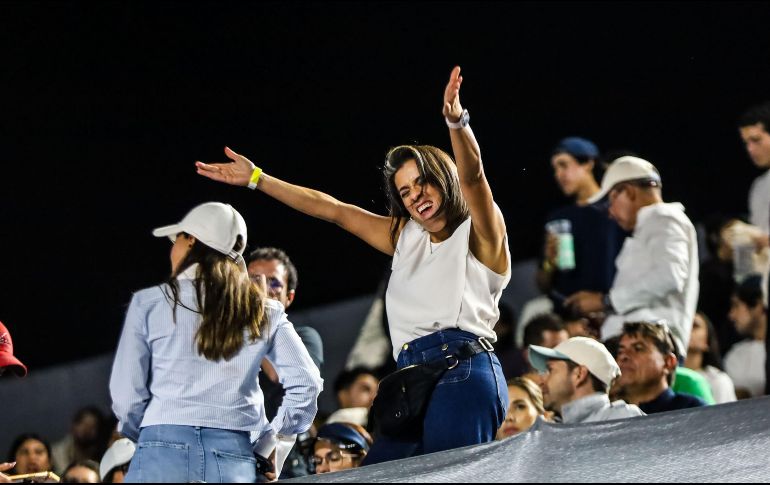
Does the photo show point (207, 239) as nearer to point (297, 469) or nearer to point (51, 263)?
point (297, 469)

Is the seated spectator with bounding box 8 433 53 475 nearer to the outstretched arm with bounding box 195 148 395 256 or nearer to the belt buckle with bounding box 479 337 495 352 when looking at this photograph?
the outstretched arm with bounding box 195 148 395 256

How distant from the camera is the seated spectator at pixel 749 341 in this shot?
6465 millimetres

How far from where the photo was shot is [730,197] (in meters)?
8.61

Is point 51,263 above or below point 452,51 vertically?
below

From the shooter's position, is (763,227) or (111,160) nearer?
(763,227)

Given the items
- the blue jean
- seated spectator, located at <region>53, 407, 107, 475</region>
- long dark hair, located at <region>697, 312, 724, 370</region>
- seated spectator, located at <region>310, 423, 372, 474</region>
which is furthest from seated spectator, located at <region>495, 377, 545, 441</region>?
seated spectator, located at <region>53, 407, 107, 475</region>

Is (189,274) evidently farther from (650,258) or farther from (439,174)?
(650,258)

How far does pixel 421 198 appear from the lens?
12.7 feet

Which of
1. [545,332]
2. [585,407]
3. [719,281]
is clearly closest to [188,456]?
[585,407]

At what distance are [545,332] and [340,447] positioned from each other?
1527mm

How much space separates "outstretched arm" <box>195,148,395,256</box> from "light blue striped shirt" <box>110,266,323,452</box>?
1.74 ft

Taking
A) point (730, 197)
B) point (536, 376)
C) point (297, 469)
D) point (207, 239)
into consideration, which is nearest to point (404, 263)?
point (207, 239)

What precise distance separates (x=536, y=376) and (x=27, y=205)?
4.12 m

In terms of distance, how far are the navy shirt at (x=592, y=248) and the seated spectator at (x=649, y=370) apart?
0.94 meters
